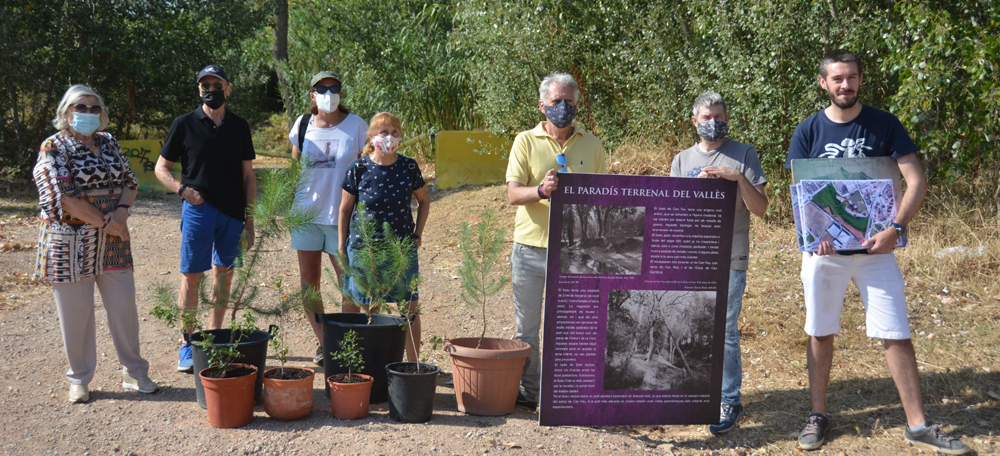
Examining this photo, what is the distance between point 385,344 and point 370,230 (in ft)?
2.29

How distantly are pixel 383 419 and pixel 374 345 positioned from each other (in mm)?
460

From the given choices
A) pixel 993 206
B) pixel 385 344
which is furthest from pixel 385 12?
pixel 385 344

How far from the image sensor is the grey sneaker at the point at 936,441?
13.7 feet

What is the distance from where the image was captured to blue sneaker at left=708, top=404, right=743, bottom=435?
4625 millimetres

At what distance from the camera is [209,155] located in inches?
215

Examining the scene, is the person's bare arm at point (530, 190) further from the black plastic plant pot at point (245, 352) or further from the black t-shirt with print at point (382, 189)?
the black plastic plant pot at point (245, 352)

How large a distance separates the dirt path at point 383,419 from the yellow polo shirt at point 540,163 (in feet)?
3.66

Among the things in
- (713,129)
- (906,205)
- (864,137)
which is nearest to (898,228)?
(906,205)

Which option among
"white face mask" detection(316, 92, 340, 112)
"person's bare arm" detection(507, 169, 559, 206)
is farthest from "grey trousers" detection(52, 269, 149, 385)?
"person's bare arm" detection(507, 169, 559, 206)

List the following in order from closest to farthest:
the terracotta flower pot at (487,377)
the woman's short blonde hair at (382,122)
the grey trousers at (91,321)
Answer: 1. the terracotta flower pot at (487,377)
2. the grey trousers at (91,321)
3. the woman's short blonde hair at (382,122)

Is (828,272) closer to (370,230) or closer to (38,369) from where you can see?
(370,230)

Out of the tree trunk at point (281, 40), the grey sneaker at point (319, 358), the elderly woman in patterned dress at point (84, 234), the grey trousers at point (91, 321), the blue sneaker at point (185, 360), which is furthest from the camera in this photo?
the tree trunk at point (281, 40)

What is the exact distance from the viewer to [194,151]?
545 centimetres

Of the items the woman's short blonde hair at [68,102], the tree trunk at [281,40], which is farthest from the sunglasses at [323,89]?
the tree trunk at [281,40]
